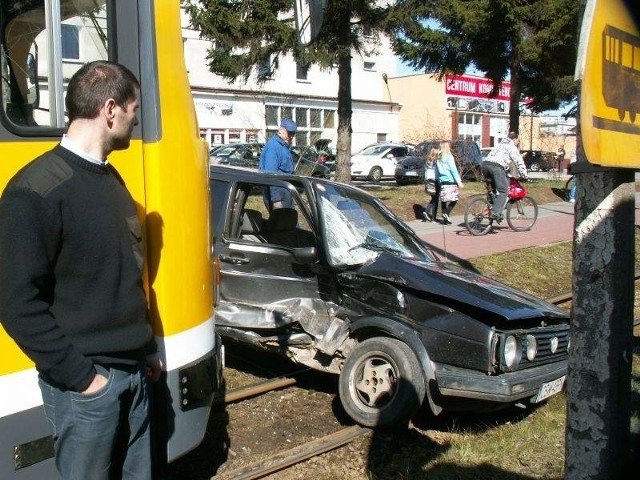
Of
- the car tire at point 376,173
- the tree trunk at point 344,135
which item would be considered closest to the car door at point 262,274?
the tree trunk at point 344,135

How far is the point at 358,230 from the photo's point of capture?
236 inches

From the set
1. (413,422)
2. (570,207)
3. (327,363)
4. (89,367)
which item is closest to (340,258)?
(327,363)

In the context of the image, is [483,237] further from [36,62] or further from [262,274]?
[36,62]

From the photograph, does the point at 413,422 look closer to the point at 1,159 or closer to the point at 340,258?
the point at 340,258

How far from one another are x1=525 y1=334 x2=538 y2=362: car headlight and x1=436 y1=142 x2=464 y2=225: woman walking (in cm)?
883

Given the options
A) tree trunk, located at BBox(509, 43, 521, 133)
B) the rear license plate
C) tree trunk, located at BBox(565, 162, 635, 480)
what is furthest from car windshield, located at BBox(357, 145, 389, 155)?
tree trunk, located at BBox(565, 162, 635, 480)

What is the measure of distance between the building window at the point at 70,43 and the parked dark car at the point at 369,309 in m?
1.80

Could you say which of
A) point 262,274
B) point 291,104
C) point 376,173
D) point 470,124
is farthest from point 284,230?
point 470,124

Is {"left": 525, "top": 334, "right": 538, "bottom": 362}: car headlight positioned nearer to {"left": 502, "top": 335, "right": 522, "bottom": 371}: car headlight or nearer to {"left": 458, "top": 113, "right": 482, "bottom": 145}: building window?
{"left": 502, "top": 335, "right": 522, "bottom": 371}: car headlight

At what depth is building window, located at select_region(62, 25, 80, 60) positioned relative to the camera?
3.04 metres

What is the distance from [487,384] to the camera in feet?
15.6

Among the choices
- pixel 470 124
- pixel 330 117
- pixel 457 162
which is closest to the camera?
pixel 457 162

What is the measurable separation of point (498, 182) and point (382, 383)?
8.72 meters

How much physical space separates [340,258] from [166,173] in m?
2.63
